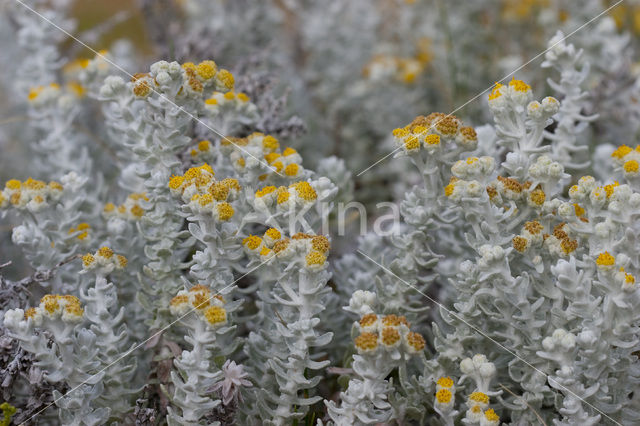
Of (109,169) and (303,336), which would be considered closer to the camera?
(303,336)

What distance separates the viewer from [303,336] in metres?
1.83

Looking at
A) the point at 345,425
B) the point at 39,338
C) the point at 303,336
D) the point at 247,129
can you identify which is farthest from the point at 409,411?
the point at 247,129

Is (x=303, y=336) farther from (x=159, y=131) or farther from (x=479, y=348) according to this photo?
(x=159, y=131)

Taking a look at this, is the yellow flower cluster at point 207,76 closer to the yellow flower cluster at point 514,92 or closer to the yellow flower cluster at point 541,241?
the yellow flower cluster at point 514,92

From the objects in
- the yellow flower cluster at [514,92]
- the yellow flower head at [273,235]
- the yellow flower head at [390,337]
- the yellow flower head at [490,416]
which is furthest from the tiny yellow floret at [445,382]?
the yellow flower cluster at [514,92]

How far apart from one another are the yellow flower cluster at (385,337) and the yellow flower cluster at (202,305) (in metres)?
0.37

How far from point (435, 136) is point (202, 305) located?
85 cm

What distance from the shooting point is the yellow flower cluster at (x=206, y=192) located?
179cm

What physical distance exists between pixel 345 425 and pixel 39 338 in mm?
878

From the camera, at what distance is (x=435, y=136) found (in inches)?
76.9

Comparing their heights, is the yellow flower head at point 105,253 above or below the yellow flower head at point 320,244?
above

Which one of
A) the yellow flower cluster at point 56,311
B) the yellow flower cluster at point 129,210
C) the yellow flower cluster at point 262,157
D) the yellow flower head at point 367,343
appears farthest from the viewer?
the yellow flower cluster at point 129,210

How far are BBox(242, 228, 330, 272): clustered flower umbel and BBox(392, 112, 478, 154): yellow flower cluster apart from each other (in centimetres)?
41

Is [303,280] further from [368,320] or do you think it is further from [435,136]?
[435,136]
